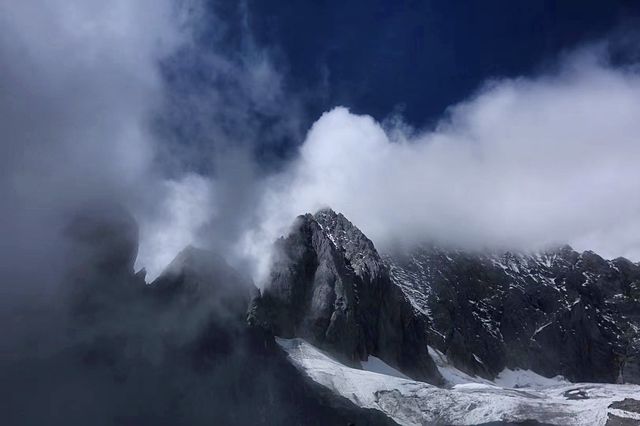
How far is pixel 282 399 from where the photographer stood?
408 feet

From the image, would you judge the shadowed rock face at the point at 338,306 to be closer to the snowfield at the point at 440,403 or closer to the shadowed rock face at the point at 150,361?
the shadowed rock face at the point at 150,361

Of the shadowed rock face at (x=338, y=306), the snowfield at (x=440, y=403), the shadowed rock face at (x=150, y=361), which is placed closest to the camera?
the shadowed rock face at (x=150, y=361)

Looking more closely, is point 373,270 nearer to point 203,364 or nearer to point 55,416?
point 203,364

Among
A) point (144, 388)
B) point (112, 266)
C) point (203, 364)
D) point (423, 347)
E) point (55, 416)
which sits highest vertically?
point (423, 347)

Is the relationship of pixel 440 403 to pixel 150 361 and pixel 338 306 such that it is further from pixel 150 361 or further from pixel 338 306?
pixel 150 361

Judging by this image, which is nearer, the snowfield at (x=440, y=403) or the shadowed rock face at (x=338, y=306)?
the snowfield at (x=440, y=403)

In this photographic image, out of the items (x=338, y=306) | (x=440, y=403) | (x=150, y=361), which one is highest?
(x=338, y=306)

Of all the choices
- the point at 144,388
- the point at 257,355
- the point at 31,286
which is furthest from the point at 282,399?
the point at 31,286

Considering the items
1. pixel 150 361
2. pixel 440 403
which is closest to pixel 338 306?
pixel 440 403

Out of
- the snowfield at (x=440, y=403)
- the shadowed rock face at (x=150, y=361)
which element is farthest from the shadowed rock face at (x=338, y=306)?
the snowfield at (x=440, y=403)

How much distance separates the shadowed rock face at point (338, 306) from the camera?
536 ft

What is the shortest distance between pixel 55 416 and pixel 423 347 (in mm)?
118972

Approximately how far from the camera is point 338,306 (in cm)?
16925

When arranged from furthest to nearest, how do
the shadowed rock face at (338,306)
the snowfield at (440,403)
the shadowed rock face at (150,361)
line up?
1. the shadowed rock face at (338,306)
2. the snowfield at (440,403)
3. the shadowed rock face at (150,361)
